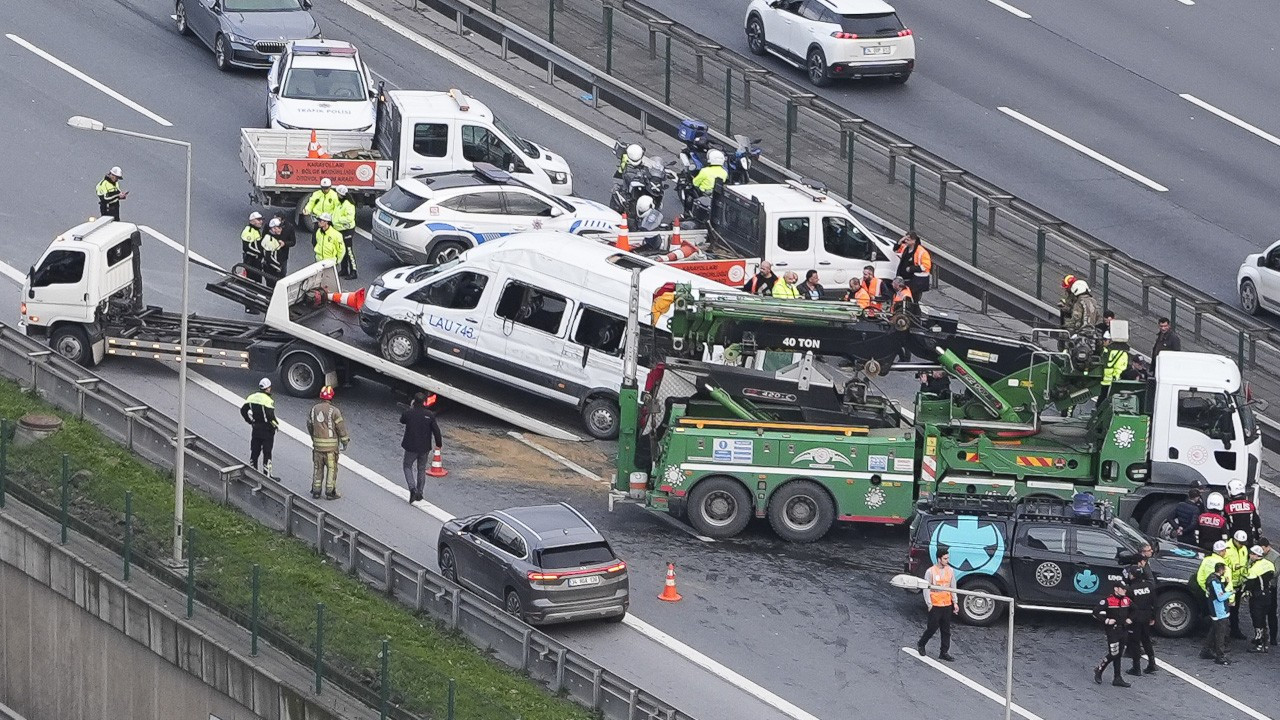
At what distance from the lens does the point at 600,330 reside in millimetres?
35094

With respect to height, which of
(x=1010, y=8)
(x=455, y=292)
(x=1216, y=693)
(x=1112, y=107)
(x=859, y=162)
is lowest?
(x=1216, y=693)

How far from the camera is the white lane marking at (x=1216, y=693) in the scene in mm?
29431

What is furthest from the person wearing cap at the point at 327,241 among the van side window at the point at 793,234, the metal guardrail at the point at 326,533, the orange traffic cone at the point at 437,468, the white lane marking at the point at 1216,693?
the white lane marking at the point at 1216,693

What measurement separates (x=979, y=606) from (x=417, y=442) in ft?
25.2

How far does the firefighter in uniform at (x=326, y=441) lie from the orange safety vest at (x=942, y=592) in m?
8.09

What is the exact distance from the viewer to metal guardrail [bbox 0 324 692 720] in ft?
91.5

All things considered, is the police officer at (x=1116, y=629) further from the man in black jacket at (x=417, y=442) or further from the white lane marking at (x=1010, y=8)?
the white lane marking at (x=1010, y=8)

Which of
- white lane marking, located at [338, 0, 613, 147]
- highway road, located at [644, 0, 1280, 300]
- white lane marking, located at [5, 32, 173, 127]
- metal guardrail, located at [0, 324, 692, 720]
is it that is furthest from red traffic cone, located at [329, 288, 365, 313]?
highway road, located at [644, 0, 1280, 300]

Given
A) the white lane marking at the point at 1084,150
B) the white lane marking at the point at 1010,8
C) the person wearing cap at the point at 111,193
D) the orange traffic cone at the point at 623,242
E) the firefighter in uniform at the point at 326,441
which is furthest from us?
the white lane marking at the point at 1010,8

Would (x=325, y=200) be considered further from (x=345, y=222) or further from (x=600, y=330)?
(x=600, y=330)

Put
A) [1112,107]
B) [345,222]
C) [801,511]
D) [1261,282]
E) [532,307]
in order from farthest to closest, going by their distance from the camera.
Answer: [1112,107] → [1261,282] → [345,222] → [532,307] → [801,511]

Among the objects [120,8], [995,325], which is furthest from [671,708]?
[120,8]

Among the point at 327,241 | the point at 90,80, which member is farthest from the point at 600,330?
the point at 90,80

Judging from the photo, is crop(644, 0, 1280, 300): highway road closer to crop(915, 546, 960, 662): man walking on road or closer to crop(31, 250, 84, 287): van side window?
crop(915, 546, 960, 662): man walking on road
